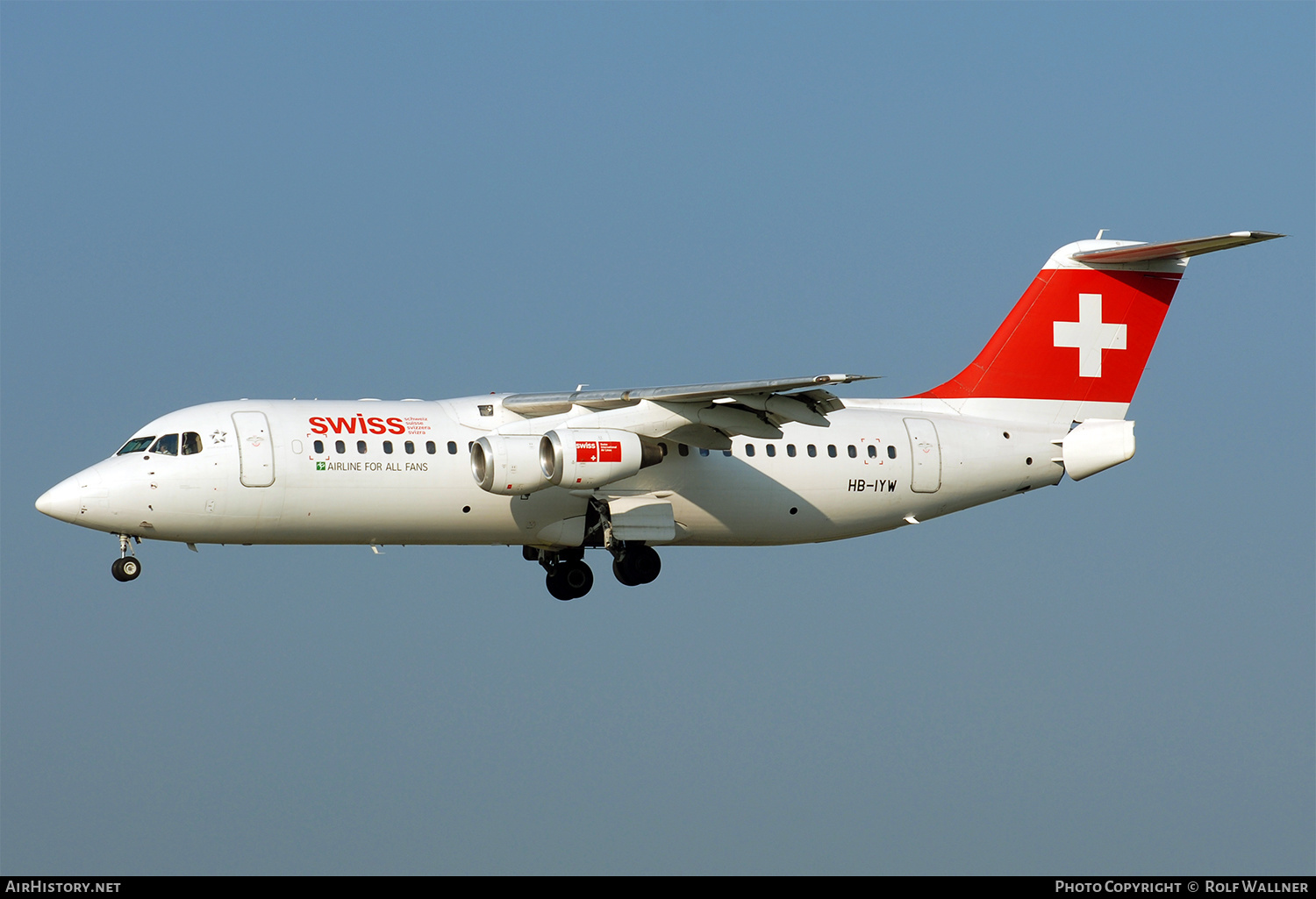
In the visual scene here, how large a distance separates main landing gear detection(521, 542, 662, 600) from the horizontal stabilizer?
835 cm

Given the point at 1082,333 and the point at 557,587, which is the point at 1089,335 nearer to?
the point at 1082,333

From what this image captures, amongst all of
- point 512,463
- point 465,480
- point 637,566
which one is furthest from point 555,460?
point 637,566

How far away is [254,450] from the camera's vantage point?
22859 millimetres

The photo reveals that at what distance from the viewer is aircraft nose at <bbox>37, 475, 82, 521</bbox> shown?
74.4ft

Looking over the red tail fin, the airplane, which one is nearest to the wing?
the airplane

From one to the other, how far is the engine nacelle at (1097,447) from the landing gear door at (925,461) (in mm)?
2004

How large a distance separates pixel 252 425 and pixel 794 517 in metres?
7.62

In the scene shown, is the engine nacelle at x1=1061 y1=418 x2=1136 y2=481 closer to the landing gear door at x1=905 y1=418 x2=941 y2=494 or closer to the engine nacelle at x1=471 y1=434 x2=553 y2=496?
the landing gear door at x1=905 y1=418 x2=941 y2=494

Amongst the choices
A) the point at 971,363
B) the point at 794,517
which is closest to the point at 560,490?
the point at 794,517

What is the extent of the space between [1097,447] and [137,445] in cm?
1350

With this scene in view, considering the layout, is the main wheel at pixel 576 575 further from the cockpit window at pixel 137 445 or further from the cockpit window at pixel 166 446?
the cockpit window at pixel 137 445

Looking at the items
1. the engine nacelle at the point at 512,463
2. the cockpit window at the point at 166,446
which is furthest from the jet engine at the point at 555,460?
the cockpit window at the point at 166,446

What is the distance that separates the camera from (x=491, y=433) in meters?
23.8

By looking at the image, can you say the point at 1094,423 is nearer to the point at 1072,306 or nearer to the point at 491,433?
the point at 1072,306
